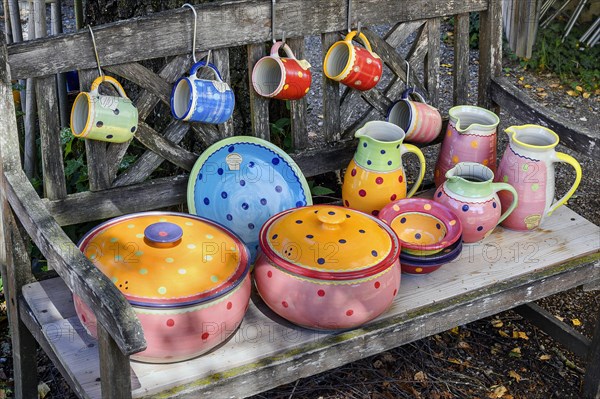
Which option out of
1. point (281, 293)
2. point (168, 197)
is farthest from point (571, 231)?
point (168, 197)

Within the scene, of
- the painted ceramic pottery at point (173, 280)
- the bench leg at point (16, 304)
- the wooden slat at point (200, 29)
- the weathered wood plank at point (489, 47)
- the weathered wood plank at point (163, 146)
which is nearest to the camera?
the painted ceramic pottery at point (173, 280)

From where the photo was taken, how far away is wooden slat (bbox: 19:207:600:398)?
80.4 inches

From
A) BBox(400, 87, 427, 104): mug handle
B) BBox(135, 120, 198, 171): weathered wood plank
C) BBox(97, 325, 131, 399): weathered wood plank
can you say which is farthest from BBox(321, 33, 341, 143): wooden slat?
BBox(97, 325, 131, 399): weathered wood plank

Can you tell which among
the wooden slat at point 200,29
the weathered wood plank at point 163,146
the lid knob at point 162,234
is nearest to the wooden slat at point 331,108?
the wooden slat at point 200,29

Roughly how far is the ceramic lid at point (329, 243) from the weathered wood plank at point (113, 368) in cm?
51

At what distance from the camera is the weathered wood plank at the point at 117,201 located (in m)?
2.38

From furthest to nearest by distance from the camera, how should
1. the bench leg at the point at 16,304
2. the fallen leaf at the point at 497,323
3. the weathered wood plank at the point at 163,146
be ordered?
the fallen leaf at the point at 497,323, the weathered wood plank at the point at 163,146, the bench leg at the point at 16,304

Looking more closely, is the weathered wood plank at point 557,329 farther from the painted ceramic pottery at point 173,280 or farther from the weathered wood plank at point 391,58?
the painted ceramic pottery at point 173,280

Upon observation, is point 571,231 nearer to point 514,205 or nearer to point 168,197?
point 514,205

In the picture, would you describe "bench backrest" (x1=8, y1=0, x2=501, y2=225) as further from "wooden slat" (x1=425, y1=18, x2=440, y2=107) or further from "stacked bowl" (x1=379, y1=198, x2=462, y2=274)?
"stacked bowl" (x1=379, y1=198, x2=462, y2=274)

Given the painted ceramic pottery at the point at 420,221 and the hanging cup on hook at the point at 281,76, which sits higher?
the hanging cup on hook at the point at 281,76

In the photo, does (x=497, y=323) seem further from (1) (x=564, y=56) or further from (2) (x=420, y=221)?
(1) (x=564, y=56)

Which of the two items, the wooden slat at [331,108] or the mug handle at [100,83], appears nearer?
the mug handle at [100,83]

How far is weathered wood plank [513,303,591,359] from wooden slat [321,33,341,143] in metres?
0.95
